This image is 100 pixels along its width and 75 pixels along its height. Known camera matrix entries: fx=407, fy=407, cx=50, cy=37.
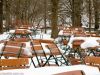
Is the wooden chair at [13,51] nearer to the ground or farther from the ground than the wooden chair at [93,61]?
nearer to the ground

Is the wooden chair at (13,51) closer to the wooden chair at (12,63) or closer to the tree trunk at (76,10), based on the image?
the wooden chair at (12,63)

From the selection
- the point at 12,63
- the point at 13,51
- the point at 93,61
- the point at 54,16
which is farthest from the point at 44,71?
the point at 54,16

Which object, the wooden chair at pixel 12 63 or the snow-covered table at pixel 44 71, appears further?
the wooden chair at pixel 12 63

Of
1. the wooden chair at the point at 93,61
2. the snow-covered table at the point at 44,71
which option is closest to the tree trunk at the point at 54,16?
the wooden chair at the point at 93,61

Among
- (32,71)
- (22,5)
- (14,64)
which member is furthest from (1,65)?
(22,5)

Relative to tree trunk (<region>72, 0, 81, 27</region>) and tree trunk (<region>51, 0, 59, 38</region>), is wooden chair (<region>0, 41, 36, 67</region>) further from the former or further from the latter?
tree trunk (<region>72, 0, 81, 27</region>)

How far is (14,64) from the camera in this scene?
7.59 m

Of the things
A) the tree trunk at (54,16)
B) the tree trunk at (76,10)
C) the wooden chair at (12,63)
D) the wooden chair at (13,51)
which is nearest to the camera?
the wooden chair at (12,63)

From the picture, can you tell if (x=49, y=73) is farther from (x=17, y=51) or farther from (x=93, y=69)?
(x=17, y=51)

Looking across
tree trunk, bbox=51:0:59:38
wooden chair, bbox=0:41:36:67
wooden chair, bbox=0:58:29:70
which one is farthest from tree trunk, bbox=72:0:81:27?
wooden chair, bbox=0:58:29:70

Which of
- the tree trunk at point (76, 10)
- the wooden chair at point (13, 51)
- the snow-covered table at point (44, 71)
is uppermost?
the snow-covered table at point (44, 71)

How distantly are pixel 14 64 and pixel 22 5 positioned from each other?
37699mm

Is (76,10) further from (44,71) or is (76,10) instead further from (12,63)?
(44,71)

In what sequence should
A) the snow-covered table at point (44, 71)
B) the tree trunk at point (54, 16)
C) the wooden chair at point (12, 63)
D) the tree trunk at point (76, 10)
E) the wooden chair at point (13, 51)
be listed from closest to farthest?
1. the snow-covered table at point (44, 71)
2. the wooden chair at point (12, 63)
3. the wooden chair at point (13, 51)
4. the tree trunk at point (54, 16)
5. the tree trunk at point (76, 10)
